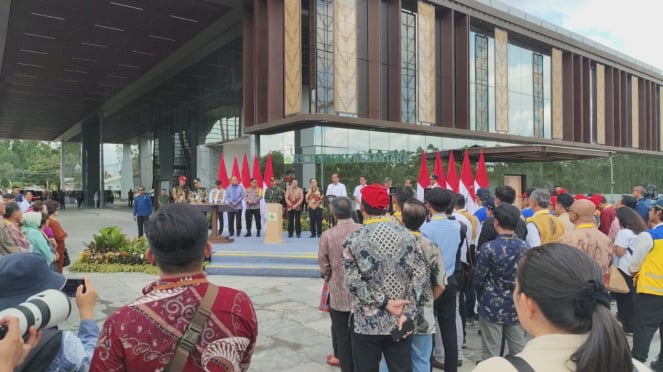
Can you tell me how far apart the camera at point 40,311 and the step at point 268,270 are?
7711mm

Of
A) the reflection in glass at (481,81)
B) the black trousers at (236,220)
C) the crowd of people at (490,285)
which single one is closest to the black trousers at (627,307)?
the crowd of people at (490,285)

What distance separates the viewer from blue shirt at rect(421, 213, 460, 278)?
Answer: 4.12 metres

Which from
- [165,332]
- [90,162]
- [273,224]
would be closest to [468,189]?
[273,224]

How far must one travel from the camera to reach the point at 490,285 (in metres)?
3.76

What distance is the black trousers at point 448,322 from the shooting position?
3.95 m

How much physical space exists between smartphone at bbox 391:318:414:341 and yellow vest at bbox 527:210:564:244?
294 centimetres

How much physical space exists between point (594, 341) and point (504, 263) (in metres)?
2.57

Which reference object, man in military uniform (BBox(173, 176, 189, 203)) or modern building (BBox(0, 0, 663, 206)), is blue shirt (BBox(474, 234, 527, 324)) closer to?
modern building (BBox(0, 0, 663, 206))

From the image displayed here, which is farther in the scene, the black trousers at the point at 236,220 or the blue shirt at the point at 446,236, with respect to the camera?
the black trousers at the point at 236,220

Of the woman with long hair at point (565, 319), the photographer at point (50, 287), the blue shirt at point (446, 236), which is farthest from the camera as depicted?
the blue shirt at point (446, 236)

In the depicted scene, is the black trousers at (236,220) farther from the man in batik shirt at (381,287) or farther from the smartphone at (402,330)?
the smartphone at (402,330)

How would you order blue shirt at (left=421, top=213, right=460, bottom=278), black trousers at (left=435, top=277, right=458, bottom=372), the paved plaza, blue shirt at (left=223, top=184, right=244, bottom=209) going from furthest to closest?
blue shirt at (left=223, top=184, right=244, bottom=209)
the paved plaza
blue shirt at (left=421, top=213, right=460, bottom=278)
black trousers at (left=435, top=277, right=458, bottom=372)

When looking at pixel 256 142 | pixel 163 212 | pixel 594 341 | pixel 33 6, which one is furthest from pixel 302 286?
pixel 33 6

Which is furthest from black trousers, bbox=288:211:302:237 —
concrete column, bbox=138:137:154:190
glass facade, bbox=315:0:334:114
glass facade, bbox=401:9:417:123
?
concrete column, bbox=138:137:154:190
